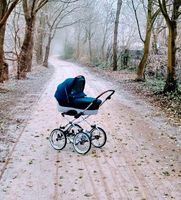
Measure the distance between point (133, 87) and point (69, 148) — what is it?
45.1ft

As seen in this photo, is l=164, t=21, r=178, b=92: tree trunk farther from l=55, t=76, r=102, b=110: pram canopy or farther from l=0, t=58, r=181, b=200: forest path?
l=55, t=76, r=102, b=110: pram canopy

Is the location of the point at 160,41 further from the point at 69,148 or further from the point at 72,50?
the point at 72,50

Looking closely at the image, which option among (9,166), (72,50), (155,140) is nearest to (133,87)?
(155,140)

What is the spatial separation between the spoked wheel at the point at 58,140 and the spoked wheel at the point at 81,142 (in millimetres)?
333

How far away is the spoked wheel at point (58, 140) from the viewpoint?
8641 mm

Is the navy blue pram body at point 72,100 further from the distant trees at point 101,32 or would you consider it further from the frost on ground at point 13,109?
the distant trees at point 101,32

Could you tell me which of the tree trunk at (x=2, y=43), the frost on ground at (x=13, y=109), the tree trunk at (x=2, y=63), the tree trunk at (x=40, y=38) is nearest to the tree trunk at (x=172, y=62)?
the frost on ground at (x=13, y=109)

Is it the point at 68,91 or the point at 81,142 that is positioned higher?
the point at 68,91

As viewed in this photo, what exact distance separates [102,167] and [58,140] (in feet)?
5.25

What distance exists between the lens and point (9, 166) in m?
7.41

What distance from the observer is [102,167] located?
24.6 ft

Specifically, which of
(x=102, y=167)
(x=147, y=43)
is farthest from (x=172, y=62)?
(x=102, y=167)

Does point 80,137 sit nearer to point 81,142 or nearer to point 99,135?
point 81,142

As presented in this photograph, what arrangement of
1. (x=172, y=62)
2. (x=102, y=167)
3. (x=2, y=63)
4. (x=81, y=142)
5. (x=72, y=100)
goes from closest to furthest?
1. (x=102, y=167)
2. (x=81, y=142)
3. (x=72, y=100)
4. (x=172, y=62)
5. (x=2, y=63)
